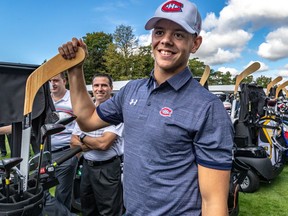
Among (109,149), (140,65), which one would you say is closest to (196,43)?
(109,149)

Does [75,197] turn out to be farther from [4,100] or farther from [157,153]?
[157,153]

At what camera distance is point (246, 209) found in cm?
409

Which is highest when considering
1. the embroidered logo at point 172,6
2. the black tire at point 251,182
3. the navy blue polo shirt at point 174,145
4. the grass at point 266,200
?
the embroidered logo at point 172,6

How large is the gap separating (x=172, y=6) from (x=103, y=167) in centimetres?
206

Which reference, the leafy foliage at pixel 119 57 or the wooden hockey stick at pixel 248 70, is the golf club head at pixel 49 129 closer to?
the wooden hockey stick at pixel 248 70

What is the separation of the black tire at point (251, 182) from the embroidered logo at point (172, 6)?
13.5ft

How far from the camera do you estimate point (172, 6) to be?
4.01ft

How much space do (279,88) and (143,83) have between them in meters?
8.43

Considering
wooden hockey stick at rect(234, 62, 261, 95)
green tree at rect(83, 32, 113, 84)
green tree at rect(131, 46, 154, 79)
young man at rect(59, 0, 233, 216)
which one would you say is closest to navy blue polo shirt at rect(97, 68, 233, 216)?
young man at rect(59, 0, 233, 216)

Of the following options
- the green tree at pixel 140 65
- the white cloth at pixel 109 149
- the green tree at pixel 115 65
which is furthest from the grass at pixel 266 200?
the green tree at pixel 115 65

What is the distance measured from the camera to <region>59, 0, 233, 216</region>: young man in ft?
3.58

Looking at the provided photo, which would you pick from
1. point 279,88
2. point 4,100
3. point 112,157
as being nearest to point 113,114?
point 4,100

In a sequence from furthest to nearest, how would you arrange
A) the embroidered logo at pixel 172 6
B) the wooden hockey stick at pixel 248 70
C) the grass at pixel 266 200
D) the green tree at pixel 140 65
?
the green tree at pixel 140 65
the wooden hockey stick at pixel 248 70
the grass at pixel 266 200
the embroidered logo at pixel 172 6

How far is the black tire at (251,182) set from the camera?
4688 mm
